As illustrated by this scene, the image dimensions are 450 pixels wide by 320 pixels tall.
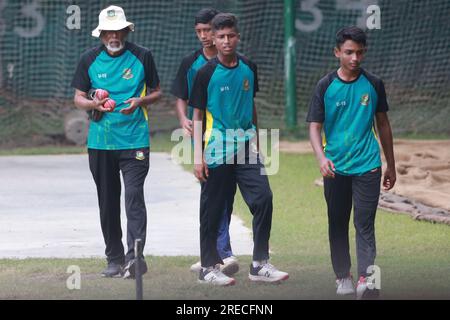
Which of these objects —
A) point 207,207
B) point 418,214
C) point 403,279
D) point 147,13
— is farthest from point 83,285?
point 147,13

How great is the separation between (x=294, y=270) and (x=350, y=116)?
1.46 meters

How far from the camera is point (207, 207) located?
27.9 feet

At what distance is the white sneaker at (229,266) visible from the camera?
8688mm

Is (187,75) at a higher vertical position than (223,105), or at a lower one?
higher

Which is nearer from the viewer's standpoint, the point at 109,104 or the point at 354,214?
the point at 354,214

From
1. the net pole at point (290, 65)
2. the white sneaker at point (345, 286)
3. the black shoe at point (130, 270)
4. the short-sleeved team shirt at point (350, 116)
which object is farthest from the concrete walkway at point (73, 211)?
the net pole at point (290, 65)

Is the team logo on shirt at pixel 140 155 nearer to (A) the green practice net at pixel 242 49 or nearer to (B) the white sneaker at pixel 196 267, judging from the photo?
(B) the white sneaker at pixel 196 267

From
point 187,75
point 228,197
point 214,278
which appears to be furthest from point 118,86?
point 214,278

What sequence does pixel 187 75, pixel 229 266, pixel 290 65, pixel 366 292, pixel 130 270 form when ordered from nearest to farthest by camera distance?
pixel 366 292
pixel 130 270
pixel 229 266
pixel 187 75
pixel 290 65

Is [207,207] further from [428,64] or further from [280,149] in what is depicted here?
[428,64]

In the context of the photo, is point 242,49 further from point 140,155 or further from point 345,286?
point 345,286

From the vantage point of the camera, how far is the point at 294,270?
8.81 m

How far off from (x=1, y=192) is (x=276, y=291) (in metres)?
5.89

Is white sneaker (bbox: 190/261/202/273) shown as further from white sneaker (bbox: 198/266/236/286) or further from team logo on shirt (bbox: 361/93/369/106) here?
team logo on shirt (bbox: 361/93/369/106)
